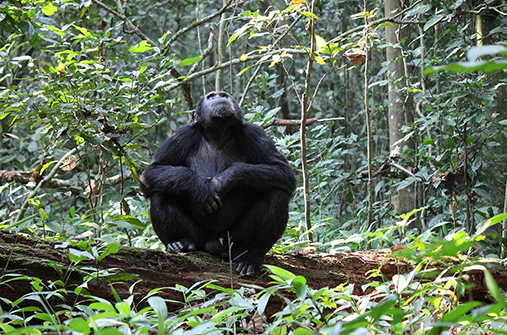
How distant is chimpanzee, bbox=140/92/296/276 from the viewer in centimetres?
466

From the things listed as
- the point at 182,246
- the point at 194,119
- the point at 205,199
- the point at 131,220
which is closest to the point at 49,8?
the point at 194,119

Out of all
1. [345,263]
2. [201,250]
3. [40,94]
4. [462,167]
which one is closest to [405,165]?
[462,167]

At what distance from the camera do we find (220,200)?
4852mm

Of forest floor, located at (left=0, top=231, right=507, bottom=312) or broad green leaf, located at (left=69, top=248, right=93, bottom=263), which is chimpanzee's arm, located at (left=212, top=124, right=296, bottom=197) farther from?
broad green leaf, located at (left=69, top=248, right=93, bottom=263)

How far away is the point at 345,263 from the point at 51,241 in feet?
8.05

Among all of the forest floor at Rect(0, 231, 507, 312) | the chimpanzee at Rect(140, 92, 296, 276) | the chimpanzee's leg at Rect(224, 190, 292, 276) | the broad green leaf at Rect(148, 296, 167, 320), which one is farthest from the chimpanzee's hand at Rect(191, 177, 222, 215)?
the broad green leaf at Rect(148, 296, 167, 320)

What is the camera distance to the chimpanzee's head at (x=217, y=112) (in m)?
5.16

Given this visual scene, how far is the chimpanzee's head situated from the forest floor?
1.48m

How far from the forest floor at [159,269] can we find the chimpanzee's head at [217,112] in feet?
4.86

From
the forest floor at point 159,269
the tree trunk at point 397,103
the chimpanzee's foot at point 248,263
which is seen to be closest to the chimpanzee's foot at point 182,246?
the forest floor at point 159,269

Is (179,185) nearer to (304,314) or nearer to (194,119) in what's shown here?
(194,119)

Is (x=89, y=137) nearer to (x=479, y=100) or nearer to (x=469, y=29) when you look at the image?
(x=479, y=100)

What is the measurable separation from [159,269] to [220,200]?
1.21 meters

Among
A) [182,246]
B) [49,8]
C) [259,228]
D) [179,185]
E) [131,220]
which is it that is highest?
[49,8]
